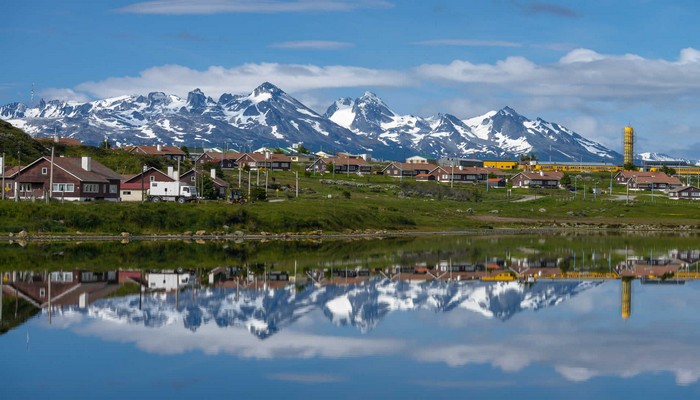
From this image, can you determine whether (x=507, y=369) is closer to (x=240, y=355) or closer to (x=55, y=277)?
(x=240, y=355)

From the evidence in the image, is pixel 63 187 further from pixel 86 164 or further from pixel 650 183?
pixel 650 183

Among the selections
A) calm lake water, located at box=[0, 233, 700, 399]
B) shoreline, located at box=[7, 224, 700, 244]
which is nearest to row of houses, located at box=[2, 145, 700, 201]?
shoreline, located at box=[7, 224, 700, 244]

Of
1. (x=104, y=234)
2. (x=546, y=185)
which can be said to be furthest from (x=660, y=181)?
(x=104, y=234)

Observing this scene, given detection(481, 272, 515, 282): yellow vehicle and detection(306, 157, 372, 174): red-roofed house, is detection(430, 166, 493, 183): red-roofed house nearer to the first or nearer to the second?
detection(306, 157, 372, 174): red-roofed house

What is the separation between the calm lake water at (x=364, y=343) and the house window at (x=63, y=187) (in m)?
44.1

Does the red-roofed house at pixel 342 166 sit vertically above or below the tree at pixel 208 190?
above

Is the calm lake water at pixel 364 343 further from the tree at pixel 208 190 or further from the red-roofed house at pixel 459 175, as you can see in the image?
the red-roofed house at pixel 459 175

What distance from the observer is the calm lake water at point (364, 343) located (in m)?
22.2

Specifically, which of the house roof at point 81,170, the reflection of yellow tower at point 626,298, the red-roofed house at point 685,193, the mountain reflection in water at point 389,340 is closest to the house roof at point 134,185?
the house roof at point 81,170

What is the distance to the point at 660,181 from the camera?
167375 millimetres

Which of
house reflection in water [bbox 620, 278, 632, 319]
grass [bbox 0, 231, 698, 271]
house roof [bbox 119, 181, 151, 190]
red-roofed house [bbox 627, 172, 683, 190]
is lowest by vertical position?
house reflection in water [bbox 620, 278, 632, 319]

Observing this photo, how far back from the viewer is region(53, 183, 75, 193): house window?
8569 cm

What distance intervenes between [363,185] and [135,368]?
114345mm

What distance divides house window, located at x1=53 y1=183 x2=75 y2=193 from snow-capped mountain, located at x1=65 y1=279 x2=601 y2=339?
47089mm
